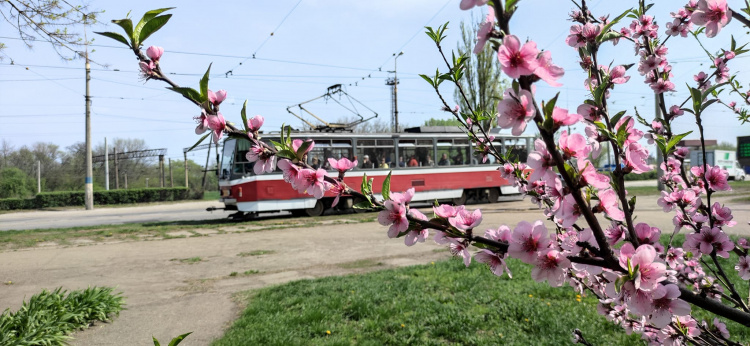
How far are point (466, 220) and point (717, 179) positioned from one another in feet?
4.11

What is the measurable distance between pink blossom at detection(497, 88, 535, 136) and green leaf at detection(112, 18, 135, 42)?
90 centimetres

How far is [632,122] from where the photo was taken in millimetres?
1231

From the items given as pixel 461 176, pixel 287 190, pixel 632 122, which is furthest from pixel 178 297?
pixel 461 176

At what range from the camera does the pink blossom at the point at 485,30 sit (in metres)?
0.81

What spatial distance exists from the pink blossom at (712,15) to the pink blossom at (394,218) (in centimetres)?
117

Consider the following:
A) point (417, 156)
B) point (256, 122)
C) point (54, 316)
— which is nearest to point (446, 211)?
point (256, 122)

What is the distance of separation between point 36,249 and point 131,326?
265 inches

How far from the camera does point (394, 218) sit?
1.19 metres

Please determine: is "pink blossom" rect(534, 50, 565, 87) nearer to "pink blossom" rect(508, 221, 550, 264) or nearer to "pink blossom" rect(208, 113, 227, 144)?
"pink blossom" rect(508, 221, 550, 264)

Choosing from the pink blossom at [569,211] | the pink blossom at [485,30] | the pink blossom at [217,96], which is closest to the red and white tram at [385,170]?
the pink blossom at [217,96]

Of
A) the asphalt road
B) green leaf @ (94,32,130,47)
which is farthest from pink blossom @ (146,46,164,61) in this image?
the asphalt road

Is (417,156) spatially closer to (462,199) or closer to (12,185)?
(462,199)

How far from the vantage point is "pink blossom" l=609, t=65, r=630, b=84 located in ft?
5.53

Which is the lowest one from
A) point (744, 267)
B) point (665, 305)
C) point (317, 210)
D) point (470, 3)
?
point (317, 210)
